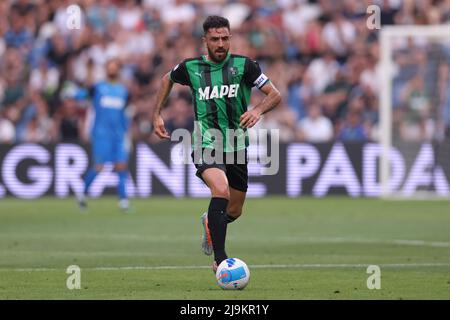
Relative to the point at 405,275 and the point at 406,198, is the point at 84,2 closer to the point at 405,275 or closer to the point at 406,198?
the point at 406,198

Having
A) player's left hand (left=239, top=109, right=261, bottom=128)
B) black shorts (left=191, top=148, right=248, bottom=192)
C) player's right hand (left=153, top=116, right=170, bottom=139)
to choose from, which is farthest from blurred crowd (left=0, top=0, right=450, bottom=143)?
player's left hand (left=239, top=109, right=261, bottom=128)

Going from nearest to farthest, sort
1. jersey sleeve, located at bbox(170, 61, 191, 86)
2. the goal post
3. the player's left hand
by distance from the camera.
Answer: the player's left hand, jersey sleeve, located at bbox(170, 61, 191, 86), the goal post

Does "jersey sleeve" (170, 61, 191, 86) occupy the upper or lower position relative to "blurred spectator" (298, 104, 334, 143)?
upper

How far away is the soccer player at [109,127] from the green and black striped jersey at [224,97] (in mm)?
10718

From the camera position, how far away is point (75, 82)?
2592 cm

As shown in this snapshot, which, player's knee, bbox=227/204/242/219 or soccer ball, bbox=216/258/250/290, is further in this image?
player's knee, bbox=227/204/242/219

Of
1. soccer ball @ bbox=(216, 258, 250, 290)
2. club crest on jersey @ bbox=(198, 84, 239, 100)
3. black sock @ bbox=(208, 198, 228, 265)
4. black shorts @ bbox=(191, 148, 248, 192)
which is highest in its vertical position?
club crest on jersey @ bbox=(198, 84, 239, 100)

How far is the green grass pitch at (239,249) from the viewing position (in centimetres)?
1020

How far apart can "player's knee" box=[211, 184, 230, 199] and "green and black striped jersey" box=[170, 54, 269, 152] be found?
1.73 feet

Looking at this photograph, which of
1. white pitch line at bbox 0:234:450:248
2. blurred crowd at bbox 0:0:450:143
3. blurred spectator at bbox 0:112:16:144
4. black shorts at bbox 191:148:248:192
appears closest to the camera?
black shorts at bbox 191:148:248:192

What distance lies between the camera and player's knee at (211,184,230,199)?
34.6 feet

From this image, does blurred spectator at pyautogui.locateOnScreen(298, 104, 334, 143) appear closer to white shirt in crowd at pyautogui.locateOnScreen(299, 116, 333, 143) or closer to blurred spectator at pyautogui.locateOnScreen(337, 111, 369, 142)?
white shirt in crowd at pyautogui.locateOnScreen(299, 116, 333, 143)

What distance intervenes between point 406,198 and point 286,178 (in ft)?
7.99

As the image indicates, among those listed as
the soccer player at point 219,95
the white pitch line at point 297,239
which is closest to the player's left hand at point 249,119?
the soccer player at point 219,95
